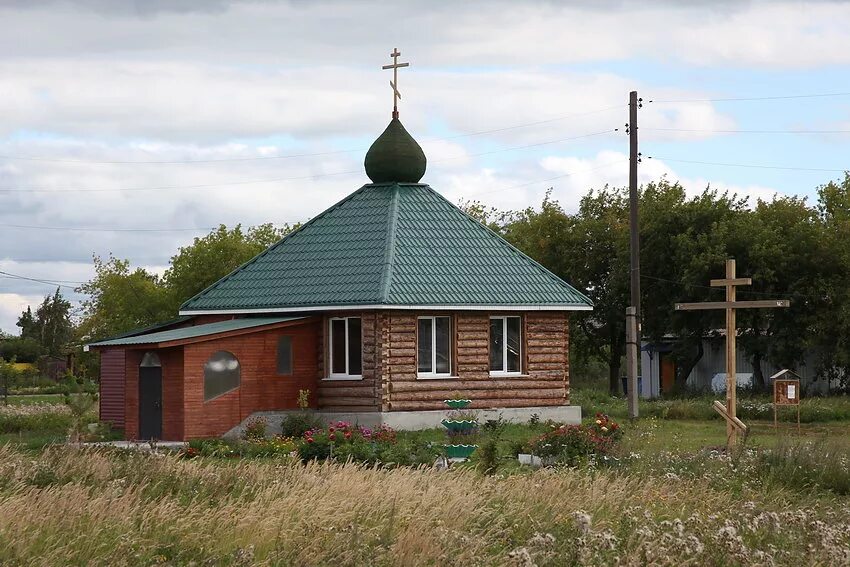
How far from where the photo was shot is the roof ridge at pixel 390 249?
28.6 meters

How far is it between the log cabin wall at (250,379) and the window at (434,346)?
2372 millimetres

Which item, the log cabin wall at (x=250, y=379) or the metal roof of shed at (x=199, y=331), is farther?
the log cabin wall at (x=250, y=379)

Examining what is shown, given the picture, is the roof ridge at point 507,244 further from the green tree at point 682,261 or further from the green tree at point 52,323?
the green tree at point 52,323

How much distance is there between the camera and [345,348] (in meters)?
A: 29.8

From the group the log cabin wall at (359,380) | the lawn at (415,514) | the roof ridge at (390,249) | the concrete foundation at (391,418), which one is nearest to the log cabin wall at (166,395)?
the concrete foundation at (391,418)

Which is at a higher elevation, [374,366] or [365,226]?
[365,226]

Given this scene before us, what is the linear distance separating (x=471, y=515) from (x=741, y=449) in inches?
262

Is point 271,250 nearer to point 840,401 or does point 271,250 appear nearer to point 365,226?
point 365,226

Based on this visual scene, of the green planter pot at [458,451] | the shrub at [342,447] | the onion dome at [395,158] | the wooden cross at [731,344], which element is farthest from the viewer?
the onion dome at [395,158]

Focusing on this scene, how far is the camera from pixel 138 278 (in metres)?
57.0

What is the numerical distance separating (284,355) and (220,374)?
1883mm

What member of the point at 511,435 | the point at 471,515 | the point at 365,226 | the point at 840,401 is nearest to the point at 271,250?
the point at 365,226

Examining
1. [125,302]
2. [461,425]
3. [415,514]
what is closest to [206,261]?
[125,302]

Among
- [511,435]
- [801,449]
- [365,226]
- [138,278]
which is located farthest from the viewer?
[138,278]
